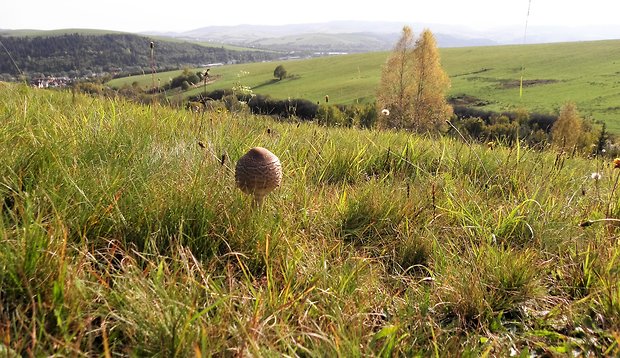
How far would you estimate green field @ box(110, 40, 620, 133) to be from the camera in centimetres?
4781

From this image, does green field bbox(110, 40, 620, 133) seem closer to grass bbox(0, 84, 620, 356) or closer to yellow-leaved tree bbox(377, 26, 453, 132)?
yellow-leaved tree bbox(377, 26, 453, 132)

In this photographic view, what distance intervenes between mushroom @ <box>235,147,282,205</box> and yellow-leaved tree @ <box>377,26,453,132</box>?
28.8 metres

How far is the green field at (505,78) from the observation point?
4781cm

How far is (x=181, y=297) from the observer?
4.95 ft

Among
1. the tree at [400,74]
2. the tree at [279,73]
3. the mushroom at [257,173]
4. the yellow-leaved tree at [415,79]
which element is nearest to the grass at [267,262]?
the mushroom at [257,173]

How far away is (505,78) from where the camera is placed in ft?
202

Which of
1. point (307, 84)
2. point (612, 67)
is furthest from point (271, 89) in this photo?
point (612, 67)

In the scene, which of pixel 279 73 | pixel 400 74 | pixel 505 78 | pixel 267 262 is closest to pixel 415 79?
pixel 400 74

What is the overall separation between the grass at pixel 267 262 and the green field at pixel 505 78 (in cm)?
3526

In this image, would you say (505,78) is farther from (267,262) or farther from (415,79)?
(267,262)

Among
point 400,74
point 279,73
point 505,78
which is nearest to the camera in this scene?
point 400,74

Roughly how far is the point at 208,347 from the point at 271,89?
60.2 metres

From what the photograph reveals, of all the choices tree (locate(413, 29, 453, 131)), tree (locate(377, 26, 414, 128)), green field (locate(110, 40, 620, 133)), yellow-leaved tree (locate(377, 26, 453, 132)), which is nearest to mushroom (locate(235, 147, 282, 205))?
yellow-leaved tree (locate(377, 26, 453, 132))

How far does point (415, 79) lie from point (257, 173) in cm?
3118
